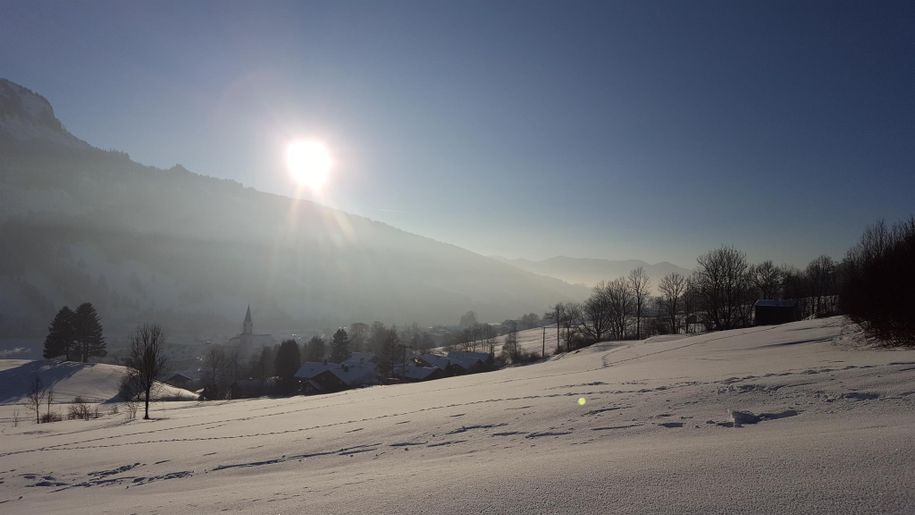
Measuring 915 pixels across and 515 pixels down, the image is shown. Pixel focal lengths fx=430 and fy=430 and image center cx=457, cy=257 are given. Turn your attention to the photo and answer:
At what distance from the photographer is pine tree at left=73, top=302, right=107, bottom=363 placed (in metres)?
68.0

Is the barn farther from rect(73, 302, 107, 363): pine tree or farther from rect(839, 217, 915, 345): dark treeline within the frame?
rect(73, 302, 107, 363): pine tree

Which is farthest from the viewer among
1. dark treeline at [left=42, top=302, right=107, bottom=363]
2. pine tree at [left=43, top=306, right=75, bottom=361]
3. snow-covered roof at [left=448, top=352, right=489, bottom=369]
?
snow-covered roof at [left=448, top=352, right=489, bottom=369]

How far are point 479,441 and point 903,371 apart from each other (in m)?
8.40

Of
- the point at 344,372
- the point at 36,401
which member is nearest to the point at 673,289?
the point at 344,372

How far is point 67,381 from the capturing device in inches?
1976

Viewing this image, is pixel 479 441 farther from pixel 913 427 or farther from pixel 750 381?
pixel 750 381

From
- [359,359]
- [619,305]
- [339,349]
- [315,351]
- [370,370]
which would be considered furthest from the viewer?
[315,351]

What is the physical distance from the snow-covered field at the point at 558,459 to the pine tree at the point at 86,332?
236 feet

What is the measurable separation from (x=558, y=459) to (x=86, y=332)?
289 ft

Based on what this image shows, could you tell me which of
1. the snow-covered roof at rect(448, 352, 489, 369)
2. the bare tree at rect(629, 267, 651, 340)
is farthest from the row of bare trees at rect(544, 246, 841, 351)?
the snow-covered roof at rect(448, 352, 489, 369)

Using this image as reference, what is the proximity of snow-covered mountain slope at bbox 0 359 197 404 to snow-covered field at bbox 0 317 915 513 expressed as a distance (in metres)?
45.6

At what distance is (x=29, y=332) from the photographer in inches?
5699

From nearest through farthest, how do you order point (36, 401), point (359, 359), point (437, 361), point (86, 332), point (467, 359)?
1. point (36, 401)
2. point (86, 332)
3. point (437, 361)
4. point (467, 359)
5. point (359, 359)

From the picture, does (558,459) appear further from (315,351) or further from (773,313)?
(315,351)
